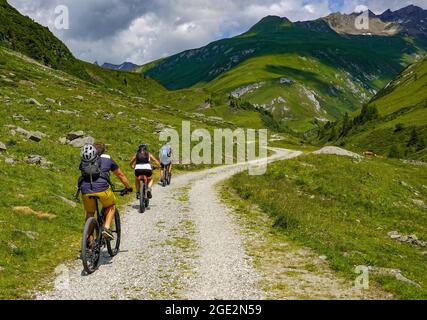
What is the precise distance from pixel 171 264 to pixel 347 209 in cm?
1940

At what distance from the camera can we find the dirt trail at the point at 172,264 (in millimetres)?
11906

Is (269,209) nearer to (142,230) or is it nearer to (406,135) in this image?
(142,230)

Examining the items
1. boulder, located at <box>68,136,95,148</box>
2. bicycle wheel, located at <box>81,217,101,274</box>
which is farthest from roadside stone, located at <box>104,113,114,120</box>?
bicycle wheel, located at <box>81,217,101,274</box>

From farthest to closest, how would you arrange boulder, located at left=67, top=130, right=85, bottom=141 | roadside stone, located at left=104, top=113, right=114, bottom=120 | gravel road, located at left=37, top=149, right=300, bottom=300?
roadside stone, located at left=104, top=113, right=114, bottom=120 → boulder, located at left=67, top=130, right=85, bottom=141 → gravel road, located at left=37, top=149, right=300, bottom=300

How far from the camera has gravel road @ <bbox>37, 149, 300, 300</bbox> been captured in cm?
1191

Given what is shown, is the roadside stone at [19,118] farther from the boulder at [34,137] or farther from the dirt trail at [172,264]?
the dirt trail at [172,264]

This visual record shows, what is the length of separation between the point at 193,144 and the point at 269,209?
1491 inches

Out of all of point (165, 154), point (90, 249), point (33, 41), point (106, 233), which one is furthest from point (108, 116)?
point (33, 41)

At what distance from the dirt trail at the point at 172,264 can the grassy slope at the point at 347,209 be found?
9.29 ft

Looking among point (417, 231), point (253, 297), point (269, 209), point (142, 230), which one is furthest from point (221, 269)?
point (417, 231)

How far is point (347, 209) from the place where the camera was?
30.5 m

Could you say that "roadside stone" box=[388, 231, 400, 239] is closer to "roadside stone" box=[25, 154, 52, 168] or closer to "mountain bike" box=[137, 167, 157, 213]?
"mountain bike" box=[137, 167, 157, 213]

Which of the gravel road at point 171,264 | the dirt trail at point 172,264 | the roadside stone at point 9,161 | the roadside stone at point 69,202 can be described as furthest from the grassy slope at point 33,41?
the dirt trail at point 172,264
